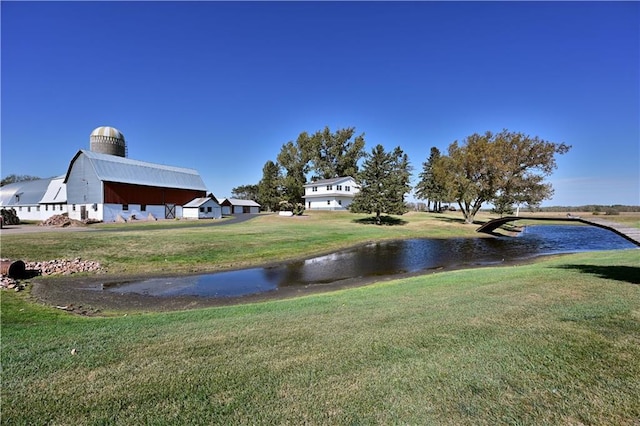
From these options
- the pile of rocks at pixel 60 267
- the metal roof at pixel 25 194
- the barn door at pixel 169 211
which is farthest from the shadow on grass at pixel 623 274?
the metal roof at pixel 25 194

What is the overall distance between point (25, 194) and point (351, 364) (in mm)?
71249

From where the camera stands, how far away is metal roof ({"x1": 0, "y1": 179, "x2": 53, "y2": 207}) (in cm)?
5173

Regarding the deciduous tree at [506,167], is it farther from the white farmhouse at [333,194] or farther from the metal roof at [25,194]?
the metal roof at [25,194]

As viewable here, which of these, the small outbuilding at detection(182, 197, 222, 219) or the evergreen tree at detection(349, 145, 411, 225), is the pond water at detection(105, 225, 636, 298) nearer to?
the evergreen tree at detection(349, 145, 411, 225)

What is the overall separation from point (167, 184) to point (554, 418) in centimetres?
5467

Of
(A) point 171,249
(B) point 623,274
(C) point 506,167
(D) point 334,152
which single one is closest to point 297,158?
(D) point 334,152

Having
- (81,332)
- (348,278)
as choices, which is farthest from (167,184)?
(81,332)

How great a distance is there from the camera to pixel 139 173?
4691 cm

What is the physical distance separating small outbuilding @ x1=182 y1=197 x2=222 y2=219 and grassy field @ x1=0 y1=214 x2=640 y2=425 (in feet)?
140

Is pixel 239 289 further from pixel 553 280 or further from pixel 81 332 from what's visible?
pixel 553 280

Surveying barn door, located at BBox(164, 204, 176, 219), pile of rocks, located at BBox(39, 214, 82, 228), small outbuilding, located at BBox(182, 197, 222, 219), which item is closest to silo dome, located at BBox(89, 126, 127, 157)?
barn door, located at BBox(164, 204, 176, 219)

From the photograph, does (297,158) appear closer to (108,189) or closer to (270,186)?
(270,186)

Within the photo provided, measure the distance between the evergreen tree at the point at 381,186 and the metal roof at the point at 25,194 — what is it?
51.7 meters

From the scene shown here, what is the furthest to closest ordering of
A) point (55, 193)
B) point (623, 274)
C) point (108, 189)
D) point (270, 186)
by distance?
point (270, 186) → point (55, 193) → point (108, 189) → point (623, 274)
